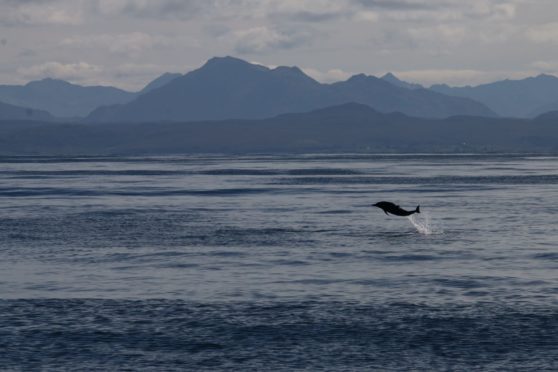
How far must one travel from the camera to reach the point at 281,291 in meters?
44.3

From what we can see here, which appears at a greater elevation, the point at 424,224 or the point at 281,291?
the point at 281,291

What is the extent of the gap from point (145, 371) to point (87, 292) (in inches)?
555

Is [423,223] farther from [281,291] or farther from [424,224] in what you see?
[281,291]

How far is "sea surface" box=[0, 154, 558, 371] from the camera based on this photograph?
32.9 m

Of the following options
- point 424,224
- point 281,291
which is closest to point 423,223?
point 424,224

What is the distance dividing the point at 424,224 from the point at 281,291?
3299 cm

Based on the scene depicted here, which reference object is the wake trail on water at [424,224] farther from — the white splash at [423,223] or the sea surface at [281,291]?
the sea surface at [281,291]

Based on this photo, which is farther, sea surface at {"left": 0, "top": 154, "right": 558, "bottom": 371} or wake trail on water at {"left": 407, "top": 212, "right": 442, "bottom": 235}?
wake trail on water at {"left": 407, "top": 212, "right": 442, "bottom": 235}

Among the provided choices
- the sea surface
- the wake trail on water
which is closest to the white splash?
the wake trail on water

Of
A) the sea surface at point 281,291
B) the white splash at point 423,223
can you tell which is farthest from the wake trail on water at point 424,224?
the sea surface at point 281,291

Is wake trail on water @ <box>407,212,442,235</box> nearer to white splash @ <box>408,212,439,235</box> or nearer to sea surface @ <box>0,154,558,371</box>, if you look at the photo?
white splash @ <box>408,212,439,235</box>

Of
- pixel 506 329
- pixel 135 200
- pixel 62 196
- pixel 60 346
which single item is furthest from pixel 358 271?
pixel 62 196

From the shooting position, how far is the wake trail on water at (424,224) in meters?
70.6

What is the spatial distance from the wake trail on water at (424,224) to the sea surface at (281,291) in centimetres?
22
